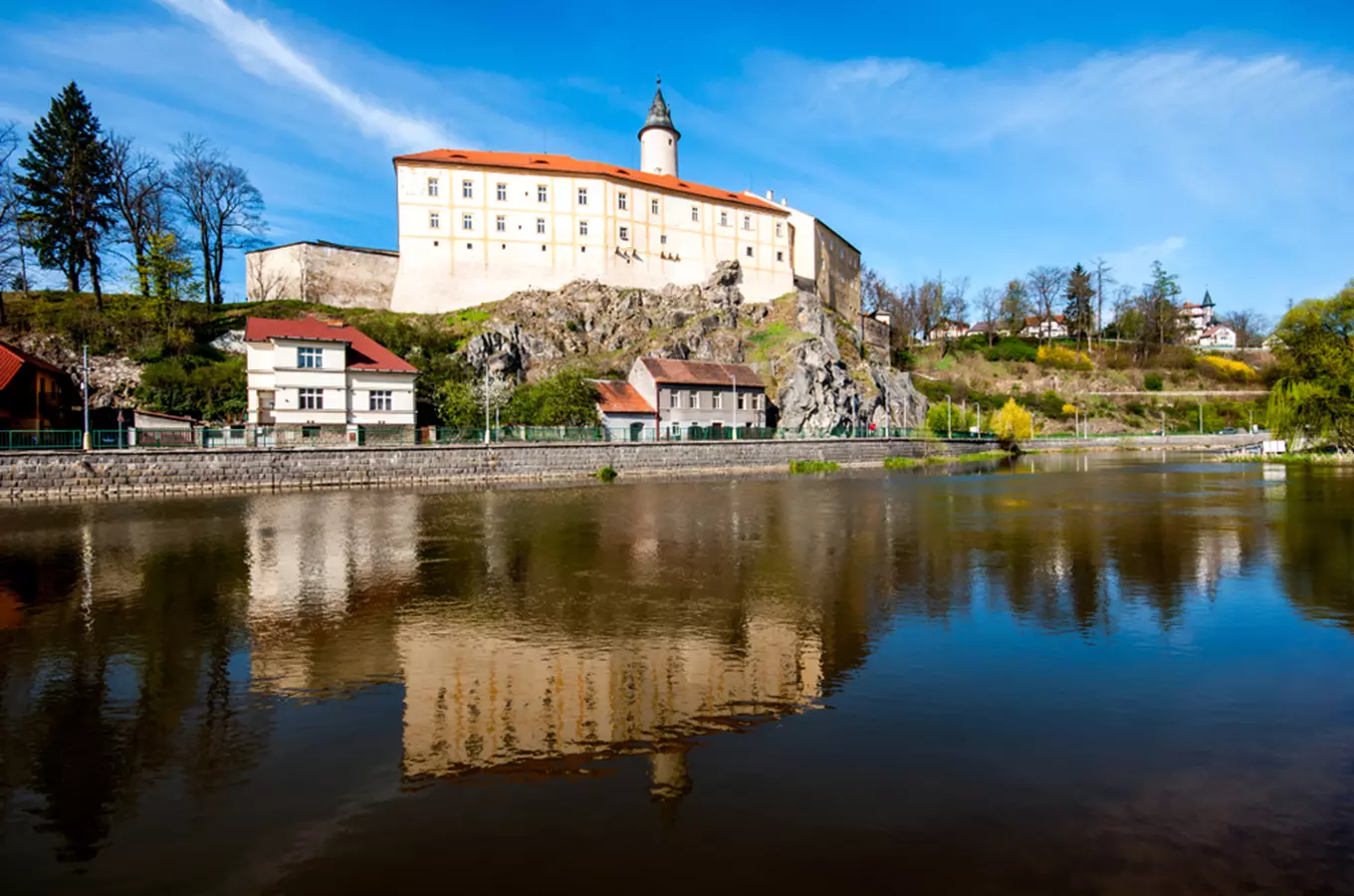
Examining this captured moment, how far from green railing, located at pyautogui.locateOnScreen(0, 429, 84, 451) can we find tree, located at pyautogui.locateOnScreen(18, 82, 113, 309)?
26.4 m

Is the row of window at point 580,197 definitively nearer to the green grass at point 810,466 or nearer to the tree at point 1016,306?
the green grass at point 810,466

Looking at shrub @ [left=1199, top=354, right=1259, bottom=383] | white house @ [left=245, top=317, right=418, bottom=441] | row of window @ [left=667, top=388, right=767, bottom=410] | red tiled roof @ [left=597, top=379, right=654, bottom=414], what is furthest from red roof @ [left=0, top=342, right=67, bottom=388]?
shrub @ [left=1199, top=354, right=1259, bottom=383]

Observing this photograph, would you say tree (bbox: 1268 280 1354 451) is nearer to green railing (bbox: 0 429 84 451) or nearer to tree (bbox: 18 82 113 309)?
green railing (bbox: 0 429 84 451)

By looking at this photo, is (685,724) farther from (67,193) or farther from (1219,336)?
(1219,336)

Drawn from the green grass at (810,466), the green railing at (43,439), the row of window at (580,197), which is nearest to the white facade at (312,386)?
the green railing at (43,439)

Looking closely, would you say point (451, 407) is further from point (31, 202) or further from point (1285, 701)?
point (1285, 701)

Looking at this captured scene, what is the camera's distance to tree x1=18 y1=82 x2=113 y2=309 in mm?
57875

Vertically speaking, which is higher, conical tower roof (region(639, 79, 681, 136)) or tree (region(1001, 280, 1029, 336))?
conical tower roof (region(639, 79, 681, 136))

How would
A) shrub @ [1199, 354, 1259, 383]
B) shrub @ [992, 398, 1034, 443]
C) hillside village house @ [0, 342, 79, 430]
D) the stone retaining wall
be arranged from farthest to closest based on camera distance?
shrub @ [1199, 354, 1259, 383] → shrub @ [992, 398, 1034, 443] → hillside village house @ [0, 342, 79, 430] → the stone retaining wall

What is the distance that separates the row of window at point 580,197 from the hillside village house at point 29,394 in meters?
36.1

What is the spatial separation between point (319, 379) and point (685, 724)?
44.9 m

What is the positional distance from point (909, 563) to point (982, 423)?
84117 mm

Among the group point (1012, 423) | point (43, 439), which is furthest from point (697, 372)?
point (1012, 423)

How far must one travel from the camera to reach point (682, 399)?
5981cm
